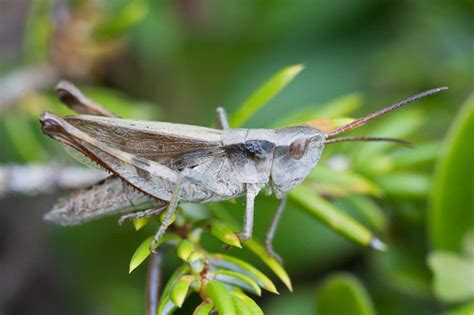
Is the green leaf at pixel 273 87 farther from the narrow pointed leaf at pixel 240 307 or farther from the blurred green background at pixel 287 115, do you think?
the narrow pointed leaf at pixel 240 307

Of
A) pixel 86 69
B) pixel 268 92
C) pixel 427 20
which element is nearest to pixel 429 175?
pixel 268 92

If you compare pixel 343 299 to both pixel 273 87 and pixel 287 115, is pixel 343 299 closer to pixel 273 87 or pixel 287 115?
pixel 273 87

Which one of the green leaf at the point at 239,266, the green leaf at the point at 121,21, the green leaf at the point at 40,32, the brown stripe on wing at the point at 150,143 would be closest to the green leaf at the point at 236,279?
the green leaf at the point at 239,266

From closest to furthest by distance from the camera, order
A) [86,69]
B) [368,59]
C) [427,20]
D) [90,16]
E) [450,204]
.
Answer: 1. [450,204]
2. [90,16]
3. [86,69]
4. [427,20]
5. [368,59]

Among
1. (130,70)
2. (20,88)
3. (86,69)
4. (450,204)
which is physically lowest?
(450,204)

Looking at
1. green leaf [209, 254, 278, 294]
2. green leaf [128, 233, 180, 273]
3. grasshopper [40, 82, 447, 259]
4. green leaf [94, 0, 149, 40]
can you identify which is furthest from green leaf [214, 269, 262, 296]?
green leaf [94, 0, 149, 40]

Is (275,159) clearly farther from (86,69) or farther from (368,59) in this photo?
(368,59)
